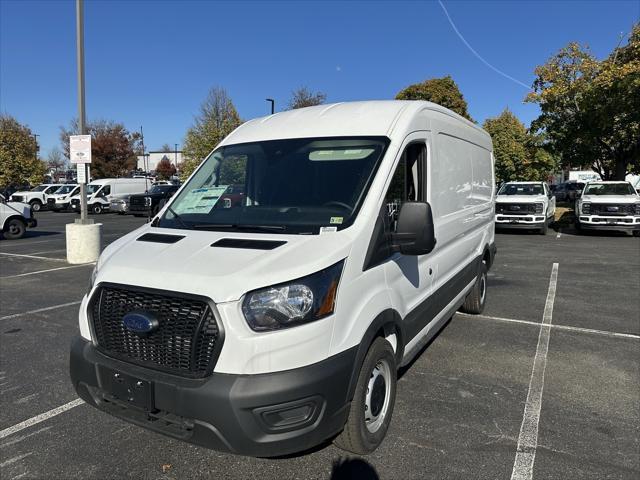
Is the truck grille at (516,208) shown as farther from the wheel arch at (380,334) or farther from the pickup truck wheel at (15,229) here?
the pickup truck wheel at (15,229)

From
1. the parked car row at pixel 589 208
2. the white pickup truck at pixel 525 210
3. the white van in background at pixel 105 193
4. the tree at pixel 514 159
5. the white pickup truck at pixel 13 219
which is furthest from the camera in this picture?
the tree at pixel 514 159

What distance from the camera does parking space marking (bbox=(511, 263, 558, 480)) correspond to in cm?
293

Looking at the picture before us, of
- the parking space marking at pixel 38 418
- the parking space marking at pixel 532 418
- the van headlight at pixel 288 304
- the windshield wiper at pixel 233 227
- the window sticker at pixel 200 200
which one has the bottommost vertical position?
the parking space marking at pixel 38 418

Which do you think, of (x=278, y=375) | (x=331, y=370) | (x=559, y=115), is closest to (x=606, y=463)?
(x=331, y=370)

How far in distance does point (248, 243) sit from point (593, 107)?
1952 centimetres

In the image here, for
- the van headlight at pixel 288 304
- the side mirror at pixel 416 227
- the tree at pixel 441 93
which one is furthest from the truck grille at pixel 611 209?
the tree at pixel 441 93

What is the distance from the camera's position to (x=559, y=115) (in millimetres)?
20734

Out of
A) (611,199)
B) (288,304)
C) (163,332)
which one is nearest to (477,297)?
(288,304)

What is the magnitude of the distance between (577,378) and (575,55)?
19.5m

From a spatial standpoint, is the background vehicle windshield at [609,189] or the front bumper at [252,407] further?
the background vehicle windshield at [609,189]

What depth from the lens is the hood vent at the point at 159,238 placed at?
3047 mm

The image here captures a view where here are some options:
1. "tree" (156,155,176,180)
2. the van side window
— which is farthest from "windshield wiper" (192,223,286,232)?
"tree" (156,155,176,180)

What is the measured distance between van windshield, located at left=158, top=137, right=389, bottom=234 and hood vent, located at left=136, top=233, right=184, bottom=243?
0.72 ft

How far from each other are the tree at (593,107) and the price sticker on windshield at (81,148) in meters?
16.8
